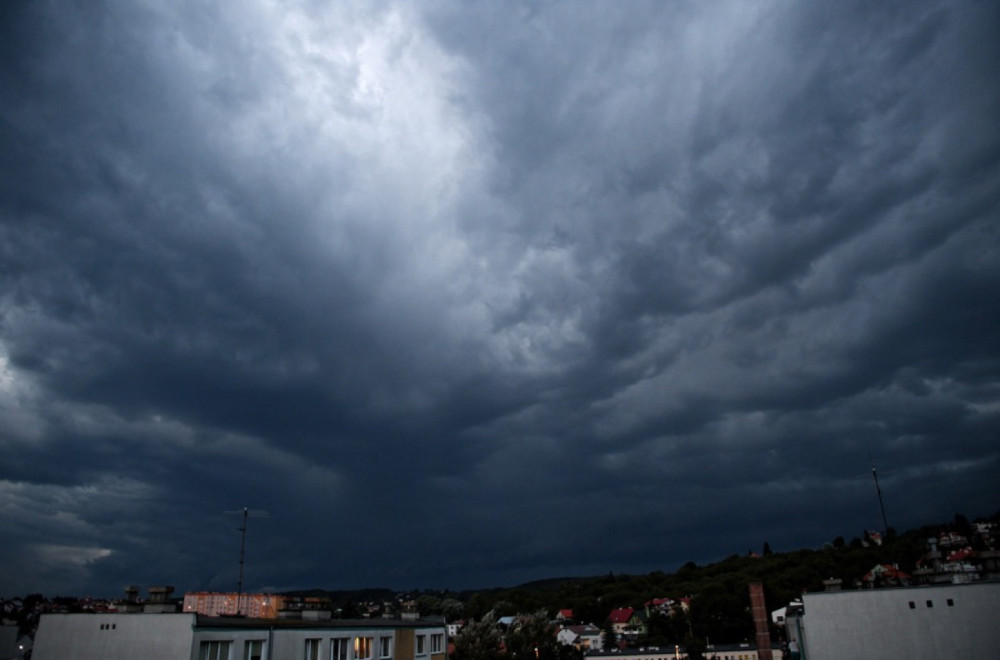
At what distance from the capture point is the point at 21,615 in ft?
362

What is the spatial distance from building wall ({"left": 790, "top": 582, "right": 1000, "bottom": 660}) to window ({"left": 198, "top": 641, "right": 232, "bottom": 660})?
49.2 meters

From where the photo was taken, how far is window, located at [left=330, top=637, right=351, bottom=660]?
48781 millimetres

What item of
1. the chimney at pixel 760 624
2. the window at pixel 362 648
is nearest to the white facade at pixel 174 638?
the window at pixel 362 648

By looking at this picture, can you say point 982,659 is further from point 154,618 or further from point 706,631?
point 706,631

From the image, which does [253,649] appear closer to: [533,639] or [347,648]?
[347,648]

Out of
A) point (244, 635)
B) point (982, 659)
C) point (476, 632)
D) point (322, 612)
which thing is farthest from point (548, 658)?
point (244, 635)

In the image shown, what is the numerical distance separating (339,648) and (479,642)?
41.7m

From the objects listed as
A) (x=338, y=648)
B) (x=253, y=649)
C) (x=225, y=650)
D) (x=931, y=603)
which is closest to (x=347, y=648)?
(x=338, y=648)

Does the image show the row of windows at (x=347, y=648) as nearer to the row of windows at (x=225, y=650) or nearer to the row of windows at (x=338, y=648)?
the row of windows at (x=338, y=648)

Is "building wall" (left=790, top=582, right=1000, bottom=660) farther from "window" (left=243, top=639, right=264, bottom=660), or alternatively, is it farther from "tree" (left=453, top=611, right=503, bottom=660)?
"window" (left=243, top=639, right=264, bottom=660)

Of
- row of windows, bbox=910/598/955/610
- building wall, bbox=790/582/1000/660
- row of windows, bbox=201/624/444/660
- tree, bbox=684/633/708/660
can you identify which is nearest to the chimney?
building wall, bbox=790/582/1000/660

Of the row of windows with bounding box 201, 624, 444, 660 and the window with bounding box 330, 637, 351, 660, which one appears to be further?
the window with bounding box 330, 637, 351, 660

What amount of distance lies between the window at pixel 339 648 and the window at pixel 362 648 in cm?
107

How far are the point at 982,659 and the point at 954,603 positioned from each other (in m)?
4.19
